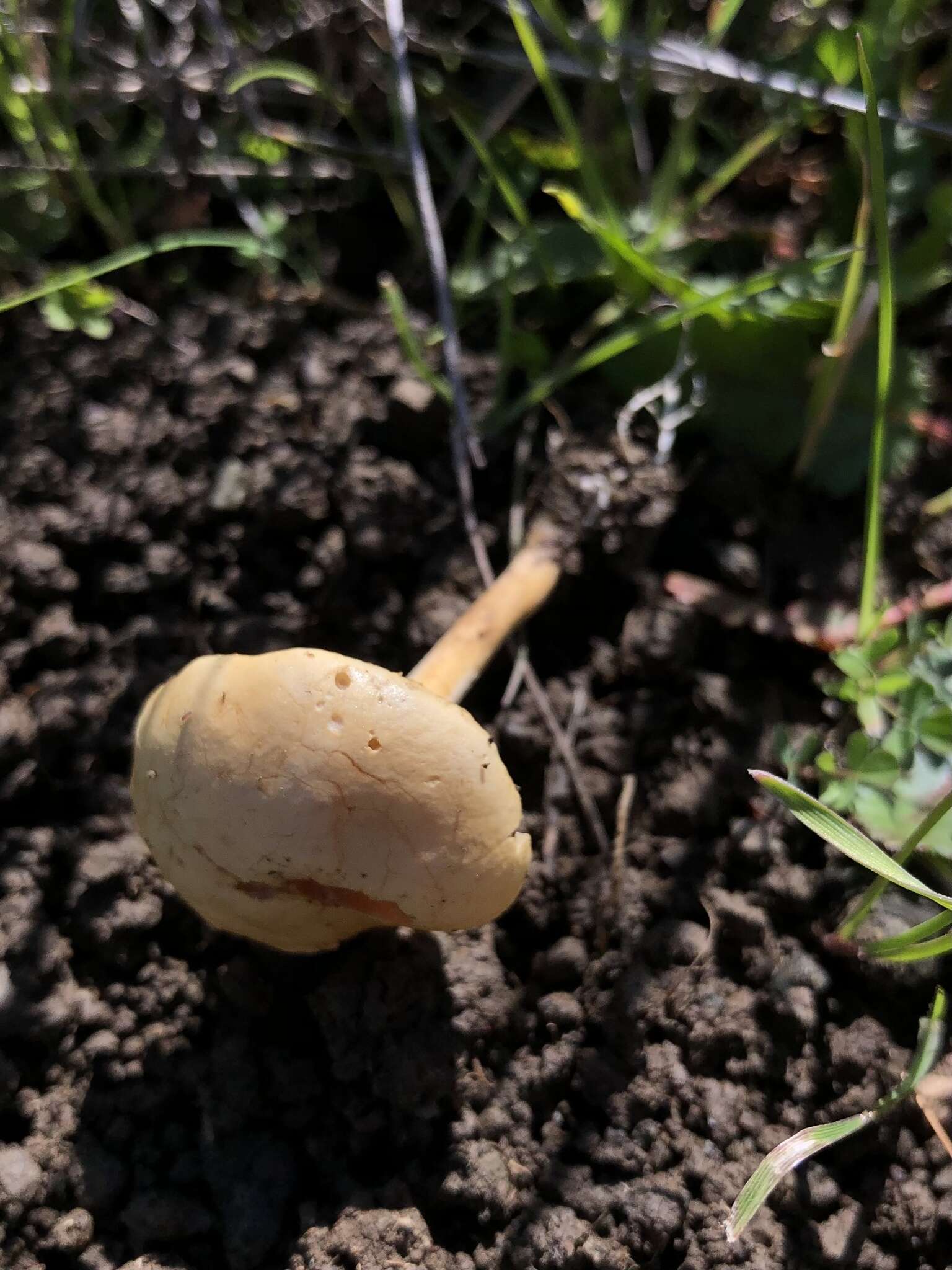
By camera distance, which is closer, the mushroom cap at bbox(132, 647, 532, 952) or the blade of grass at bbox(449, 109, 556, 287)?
the mushroom cap at bbox(132, 647, 532, 952)

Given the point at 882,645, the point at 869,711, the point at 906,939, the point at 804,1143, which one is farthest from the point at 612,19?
the point at 804,1143

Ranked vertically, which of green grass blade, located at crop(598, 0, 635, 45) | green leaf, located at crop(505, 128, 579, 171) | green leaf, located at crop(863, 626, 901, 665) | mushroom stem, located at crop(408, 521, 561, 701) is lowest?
mushroom stem, located at crop(408, 521, 561, 701)

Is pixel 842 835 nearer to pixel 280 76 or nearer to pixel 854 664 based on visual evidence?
pixel 854 664

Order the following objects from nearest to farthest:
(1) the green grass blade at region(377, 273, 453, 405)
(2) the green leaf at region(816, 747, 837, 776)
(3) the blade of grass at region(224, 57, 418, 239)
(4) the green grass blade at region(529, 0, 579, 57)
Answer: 1. (2) the green leaf at region(816, 747, 837, 776)
2. (4) the green grass blade at region(529, 0, 579, 57)
3. (1) the green grass blade at region(377, 273, 453, 405)
4. (3) the blade of grass at region(224, 57, 418, 239)

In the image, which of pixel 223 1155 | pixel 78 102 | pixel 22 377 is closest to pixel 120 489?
pixel 22 377

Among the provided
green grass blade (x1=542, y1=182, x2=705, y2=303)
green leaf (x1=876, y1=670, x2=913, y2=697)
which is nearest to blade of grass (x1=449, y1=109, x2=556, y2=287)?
green grass blade (x1=542, y1=182, x2=705, y2=303)

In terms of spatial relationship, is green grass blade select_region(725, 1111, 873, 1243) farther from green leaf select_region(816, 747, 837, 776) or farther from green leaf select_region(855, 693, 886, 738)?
green leaf select_region(855, 693, 886, 738)

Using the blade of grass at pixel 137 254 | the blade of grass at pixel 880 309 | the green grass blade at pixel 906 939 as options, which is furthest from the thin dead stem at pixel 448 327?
the green grass blade at pixel 906 939

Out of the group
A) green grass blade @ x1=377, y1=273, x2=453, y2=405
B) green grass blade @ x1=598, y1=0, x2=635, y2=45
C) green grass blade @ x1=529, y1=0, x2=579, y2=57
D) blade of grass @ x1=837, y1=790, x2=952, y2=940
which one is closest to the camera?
blade of grass @ x1=837, y1=790, x2=952, y2=940
